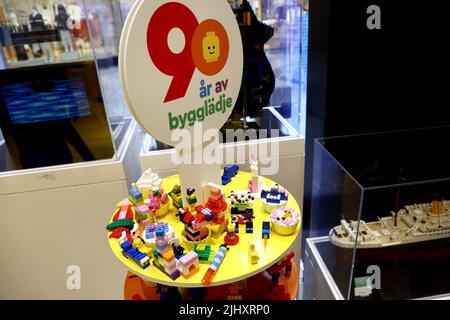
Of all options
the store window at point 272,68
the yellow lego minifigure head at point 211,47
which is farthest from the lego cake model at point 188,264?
the store window at point 272,68

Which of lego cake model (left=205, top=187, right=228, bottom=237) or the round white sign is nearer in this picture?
the round white sign

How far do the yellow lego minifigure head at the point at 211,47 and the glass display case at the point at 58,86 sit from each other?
0.68m

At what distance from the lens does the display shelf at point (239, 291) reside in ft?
3.96

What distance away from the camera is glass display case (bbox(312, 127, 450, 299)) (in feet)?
4.50

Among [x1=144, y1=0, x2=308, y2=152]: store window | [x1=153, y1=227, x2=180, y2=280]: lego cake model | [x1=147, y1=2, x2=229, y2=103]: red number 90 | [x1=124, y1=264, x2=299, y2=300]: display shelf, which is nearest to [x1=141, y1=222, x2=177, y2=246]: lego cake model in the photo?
[x1=153, y1=227, x2=180, y2=280]: lego cake model

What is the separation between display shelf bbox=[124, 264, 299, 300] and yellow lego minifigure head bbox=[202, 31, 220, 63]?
78 centimetres

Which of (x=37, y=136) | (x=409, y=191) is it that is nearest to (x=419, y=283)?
(x=409, y=191)

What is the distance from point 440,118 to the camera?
5.38 ft

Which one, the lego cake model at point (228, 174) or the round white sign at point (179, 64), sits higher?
the round white sign at point (179, 64)

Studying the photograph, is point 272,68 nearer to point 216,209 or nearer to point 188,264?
point 216,209

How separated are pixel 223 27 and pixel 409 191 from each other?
0.92 m

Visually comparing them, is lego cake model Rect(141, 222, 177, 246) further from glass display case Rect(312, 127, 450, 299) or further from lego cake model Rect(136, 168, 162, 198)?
glass display case Rect(312, 127, 450, 299)

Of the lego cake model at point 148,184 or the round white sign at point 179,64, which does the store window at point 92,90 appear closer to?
the lego cake model at point 148,184

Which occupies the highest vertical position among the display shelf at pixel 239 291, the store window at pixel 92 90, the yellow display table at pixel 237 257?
the store window at pixel 92 90
